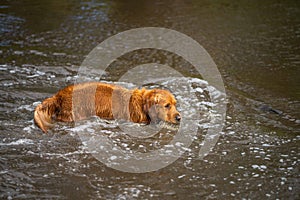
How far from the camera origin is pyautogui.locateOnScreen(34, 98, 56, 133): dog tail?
19.3ft

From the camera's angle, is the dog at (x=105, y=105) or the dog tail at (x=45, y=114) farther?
the dog at (x=105, y=105)

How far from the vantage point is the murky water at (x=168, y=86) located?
15.7 ft

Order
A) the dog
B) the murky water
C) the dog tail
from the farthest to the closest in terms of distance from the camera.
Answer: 1. the dog
2. the dog tail
3. the murky water

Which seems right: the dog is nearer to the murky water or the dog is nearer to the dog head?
the dog head

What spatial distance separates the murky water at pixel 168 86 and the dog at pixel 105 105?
0.47ft

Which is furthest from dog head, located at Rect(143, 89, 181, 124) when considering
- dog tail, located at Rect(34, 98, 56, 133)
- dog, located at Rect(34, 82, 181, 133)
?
dog tail, located at Rect(34, 98, 56, 133)

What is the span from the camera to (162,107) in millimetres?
6109

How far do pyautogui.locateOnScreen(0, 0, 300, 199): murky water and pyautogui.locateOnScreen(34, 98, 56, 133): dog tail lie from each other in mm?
115

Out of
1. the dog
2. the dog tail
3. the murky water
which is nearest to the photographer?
the murky water

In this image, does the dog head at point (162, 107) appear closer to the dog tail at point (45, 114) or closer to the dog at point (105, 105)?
the dog at point (105, 105)

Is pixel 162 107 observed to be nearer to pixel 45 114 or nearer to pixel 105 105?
pixel 105 105

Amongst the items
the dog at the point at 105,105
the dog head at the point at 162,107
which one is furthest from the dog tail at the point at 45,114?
the dog head at the point at 162,107

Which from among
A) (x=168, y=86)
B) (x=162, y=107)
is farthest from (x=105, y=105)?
(x=168, y=86)

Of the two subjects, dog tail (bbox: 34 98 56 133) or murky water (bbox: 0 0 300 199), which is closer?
murky water (bbox: 0 0 300 199)
